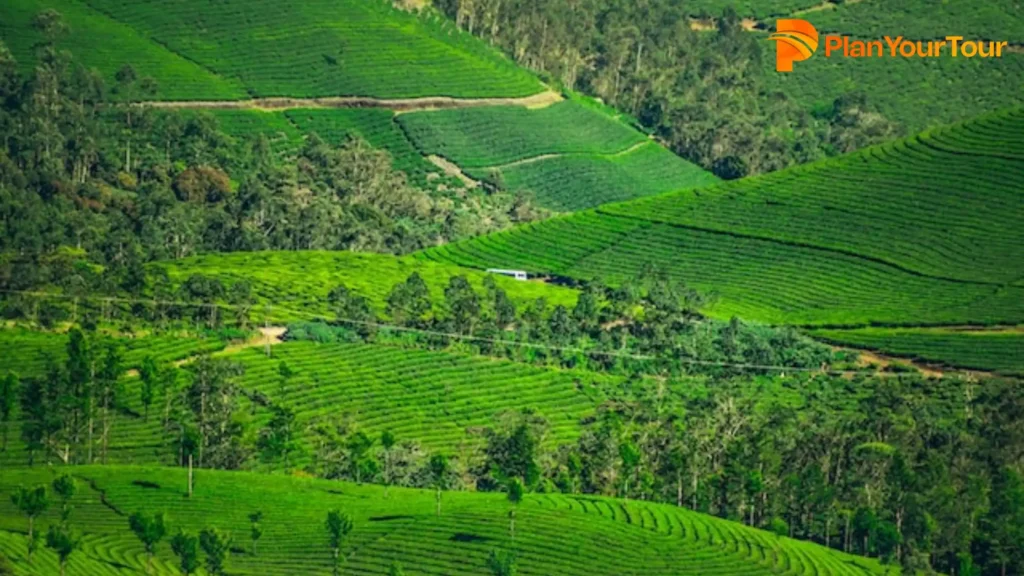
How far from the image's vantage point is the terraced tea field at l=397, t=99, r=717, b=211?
131000mm

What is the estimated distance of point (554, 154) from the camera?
135 meters

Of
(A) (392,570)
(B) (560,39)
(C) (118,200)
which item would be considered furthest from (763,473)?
(B) (560,39)

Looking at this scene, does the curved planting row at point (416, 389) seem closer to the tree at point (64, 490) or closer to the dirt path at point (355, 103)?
the tree at point (64, 490)

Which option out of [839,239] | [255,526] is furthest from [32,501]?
[839,239]

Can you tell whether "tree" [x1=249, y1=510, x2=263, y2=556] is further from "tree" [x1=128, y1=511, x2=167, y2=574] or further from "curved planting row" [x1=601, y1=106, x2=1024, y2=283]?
"curved planting row" [x1=601, y1=106, x2=1024, y2=283]

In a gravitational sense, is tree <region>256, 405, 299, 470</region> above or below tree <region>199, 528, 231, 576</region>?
below

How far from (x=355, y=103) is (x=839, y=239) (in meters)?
31.7

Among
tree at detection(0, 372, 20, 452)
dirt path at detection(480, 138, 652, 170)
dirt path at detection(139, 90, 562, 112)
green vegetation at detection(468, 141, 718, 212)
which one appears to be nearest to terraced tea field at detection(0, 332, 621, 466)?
tree at detection(0, 372, 20, 452)

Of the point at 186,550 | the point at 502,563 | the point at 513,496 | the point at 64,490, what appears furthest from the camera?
the point at 513,496

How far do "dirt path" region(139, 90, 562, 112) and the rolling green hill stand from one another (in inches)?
17.3

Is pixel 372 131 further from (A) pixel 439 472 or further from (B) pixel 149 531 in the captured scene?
(B) pixel 149 531

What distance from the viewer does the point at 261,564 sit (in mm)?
73125

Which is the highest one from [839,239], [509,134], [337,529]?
[839,239]

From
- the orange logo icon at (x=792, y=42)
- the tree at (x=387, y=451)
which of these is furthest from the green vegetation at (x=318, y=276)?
the orange logo icon at (x=792, y=42)
